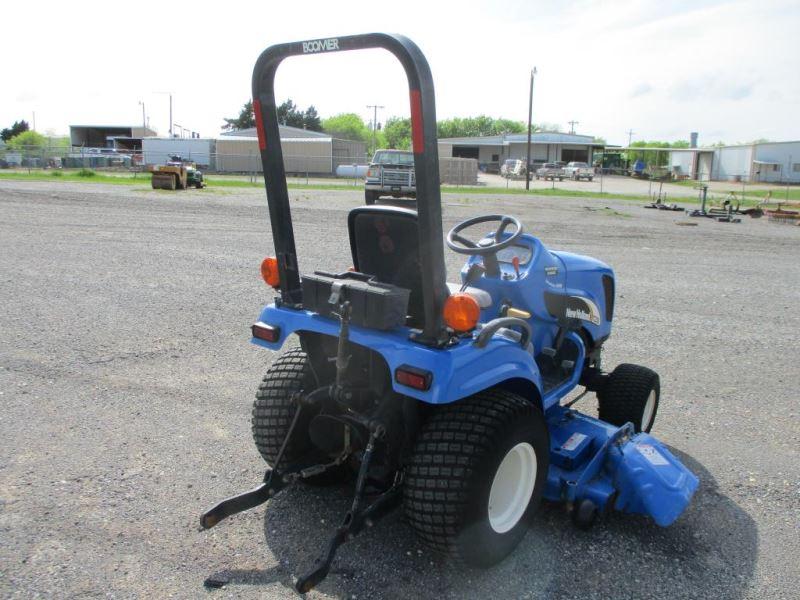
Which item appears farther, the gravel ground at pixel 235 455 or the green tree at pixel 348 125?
the green tree at pixel 348 125

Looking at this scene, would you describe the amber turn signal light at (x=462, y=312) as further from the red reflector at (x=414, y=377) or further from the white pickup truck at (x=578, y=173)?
the white pickup truck at (x=578, y=173)

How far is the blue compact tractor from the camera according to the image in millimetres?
2676

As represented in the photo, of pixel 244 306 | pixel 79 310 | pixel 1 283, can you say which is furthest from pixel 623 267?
pixel 1 283

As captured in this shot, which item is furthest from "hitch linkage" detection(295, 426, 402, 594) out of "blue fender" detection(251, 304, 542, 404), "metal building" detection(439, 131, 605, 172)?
"metal building" detection(439, 131, 605, 172)

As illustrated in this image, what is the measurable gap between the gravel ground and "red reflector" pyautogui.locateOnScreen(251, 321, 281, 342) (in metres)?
0.89

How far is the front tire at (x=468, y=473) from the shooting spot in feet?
8.92

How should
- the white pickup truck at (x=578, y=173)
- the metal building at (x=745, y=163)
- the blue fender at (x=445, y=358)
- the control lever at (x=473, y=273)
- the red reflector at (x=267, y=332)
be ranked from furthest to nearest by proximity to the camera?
the metal building at (x=745, y=163) → the white pickup truck at (x=578, y=173) → the control lever at (x=473, y=273) → the red reflector at (x=267, y=332) → the blue fender at (x=445, y=358)

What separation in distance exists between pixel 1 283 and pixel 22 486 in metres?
5.56

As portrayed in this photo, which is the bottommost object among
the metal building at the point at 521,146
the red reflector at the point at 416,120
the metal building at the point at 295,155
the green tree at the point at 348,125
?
the red reflector at the point at 416,120

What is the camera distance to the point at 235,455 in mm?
4008

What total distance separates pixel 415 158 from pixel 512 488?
1586mm

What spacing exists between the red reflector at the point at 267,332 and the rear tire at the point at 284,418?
0.29 meters

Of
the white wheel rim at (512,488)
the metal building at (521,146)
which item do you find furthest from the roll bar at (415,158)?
the metal building at (521,146)

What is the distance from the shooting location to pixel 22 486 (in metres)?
3.55
